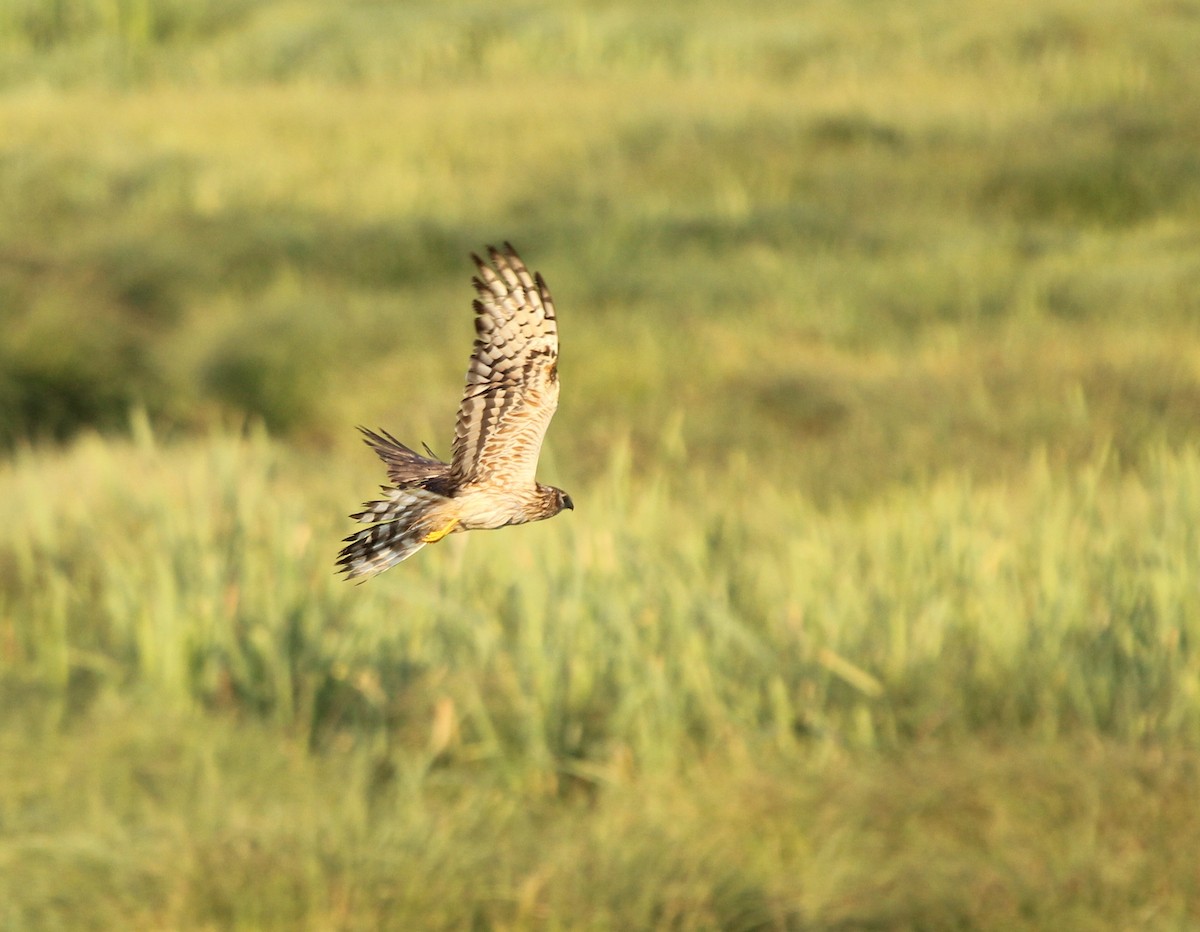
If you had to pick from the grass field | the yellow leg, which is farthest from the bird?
the grass field

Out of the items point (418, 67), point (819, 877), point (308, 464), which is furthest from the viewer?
point (418, 67)

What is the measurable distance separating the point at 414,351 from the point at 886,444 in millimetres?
2764

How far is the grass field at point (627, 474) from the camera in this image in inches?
207

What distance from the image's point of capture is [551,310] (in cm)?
150

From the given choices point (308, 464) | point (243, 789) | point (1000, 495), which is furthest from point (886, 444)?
point (243, 789)

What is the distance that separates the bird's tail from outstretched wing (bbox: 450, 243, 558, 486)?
30mm

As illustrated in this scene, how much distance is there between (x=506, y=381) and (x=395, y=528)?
0.14 meters

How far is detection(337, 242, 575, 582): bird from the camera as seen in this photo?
139 centimetres

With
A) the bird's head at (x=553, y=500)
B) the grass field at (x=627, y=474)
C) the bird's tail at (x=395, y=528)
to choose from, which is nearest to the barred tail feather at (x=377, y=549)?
the bird's tail at (x=395, y=528)

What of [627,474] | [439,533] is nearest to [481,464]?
[439,533]

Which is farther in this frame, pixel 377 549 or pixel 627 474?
pixel 627 474

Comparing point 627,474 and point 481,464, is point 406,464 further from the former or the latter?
point 627,474

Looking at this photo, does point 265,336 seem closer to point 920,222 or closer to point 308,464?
point 308,464

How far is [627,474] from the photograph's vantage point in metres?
7.17
